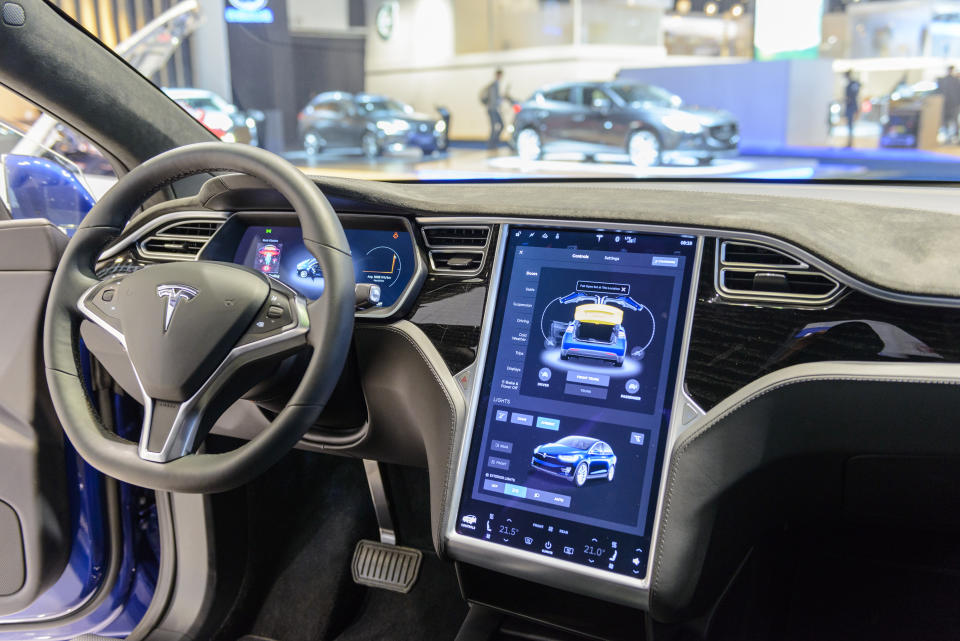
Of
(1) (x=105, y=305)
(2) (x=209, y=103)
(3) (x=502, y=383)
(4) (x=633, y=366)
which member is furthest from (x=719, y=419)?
(2) (x=209, y=103)

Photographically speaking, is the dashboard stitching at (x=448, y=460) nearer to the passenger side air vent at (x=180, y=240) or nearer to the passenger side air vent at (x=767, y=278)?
the passenger side air vent at (x=767, y=278)

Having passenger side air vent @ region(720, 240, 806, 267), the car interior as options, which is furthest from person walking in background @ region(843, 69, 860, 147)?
passenger side air vent @ region(720, 240, 806, 267)

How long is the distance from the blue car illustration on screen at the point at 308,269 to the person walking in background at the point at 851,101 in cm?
159

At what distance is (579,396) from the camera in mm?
1292

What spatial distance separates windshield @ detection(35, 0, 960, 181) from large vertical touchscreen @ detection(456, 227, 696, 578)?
49cm

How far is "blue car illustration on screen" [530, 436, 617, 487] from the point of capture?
127 centimetres

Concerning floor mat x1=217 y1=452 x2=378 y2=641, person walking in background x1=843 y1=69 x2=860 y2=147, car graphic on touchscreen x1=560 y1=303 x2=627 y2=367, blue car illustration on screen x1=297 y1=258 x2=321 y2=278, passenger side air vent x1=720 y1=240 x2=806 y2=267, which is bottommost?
floor mat x1=217 y1=452 x2=378 y2=641

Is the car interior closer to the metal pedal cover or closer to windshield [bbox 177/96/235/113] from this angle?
the metal pedal cover

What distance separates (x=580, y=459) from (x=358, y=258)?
60cm

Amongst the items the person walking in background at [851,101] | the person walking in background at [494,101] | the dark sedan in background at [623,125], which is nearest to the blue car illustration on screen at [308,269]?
the dark sedan in background at [623,125]

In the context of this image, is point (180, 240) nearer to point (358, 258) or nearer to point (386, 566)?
point (358, 258)

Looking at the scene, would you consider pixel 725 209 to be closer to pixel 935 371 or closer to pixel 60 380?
pixel 935 371

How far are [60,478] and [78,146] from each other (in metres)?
0.76

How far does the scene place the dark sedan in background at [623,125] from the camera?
2529 millimetres
